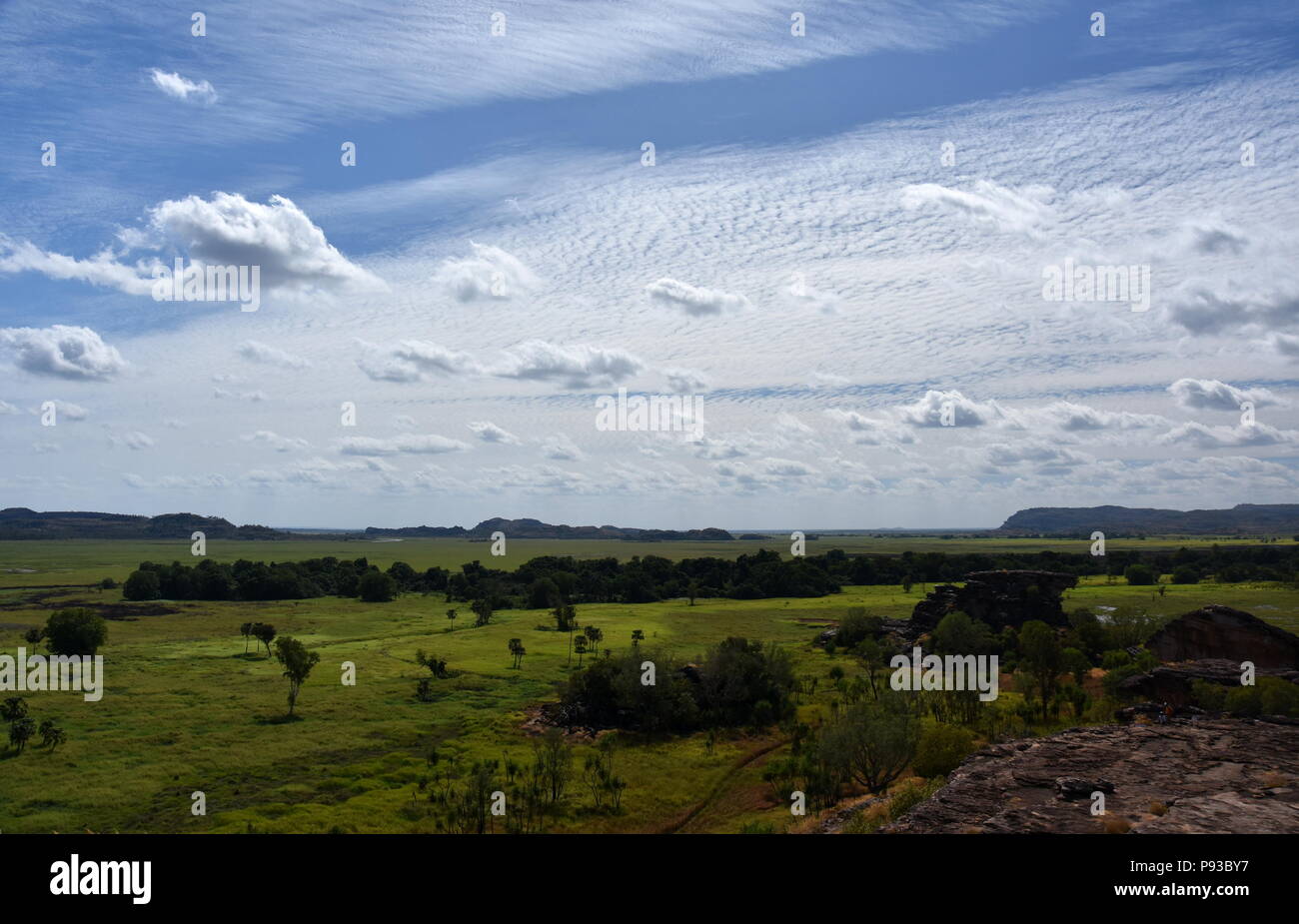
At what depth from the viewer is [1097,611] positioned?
326 feet

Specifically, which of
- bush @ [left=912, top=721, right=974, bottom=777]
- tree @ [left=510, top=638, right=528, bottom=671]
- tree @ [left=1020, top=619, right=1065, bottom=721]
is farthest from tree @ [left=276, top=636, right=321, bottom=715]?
tree @ [left=1020, top=619, right=1065, bottom=721]

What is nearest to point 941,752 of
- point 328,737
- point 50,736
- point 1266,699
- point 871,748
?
point 871,748

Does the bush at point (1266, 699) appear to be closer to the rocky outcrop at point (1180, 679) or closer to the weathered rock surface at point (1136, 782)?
the rocky outcrop at point (1180, 679)

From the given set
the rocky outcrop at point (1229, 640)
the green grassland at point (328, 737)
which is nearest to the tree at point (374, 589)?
the green grassland at point (328, 737)

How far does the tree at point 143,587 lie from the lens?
414 feet

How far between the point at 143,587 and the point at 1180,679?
137 metres

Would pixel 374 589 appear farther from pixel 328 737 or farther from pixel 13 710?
pixel 328 737

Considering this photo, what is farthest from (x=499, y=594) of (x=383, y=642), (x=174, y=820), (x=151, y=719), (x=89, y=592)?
(x=174, y=820)

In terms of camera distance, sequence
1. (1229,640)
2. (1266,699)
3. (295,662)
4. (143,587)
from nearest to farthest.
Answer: (1266,699) < (295,662) < (1229,640) < (143,587)

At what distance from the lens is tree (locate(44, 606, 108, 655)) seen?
6962cm

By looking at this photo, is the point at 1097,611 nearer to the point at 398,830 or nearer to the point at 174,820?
the point at 398,830

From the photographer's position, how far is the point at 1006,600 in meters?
90.5
